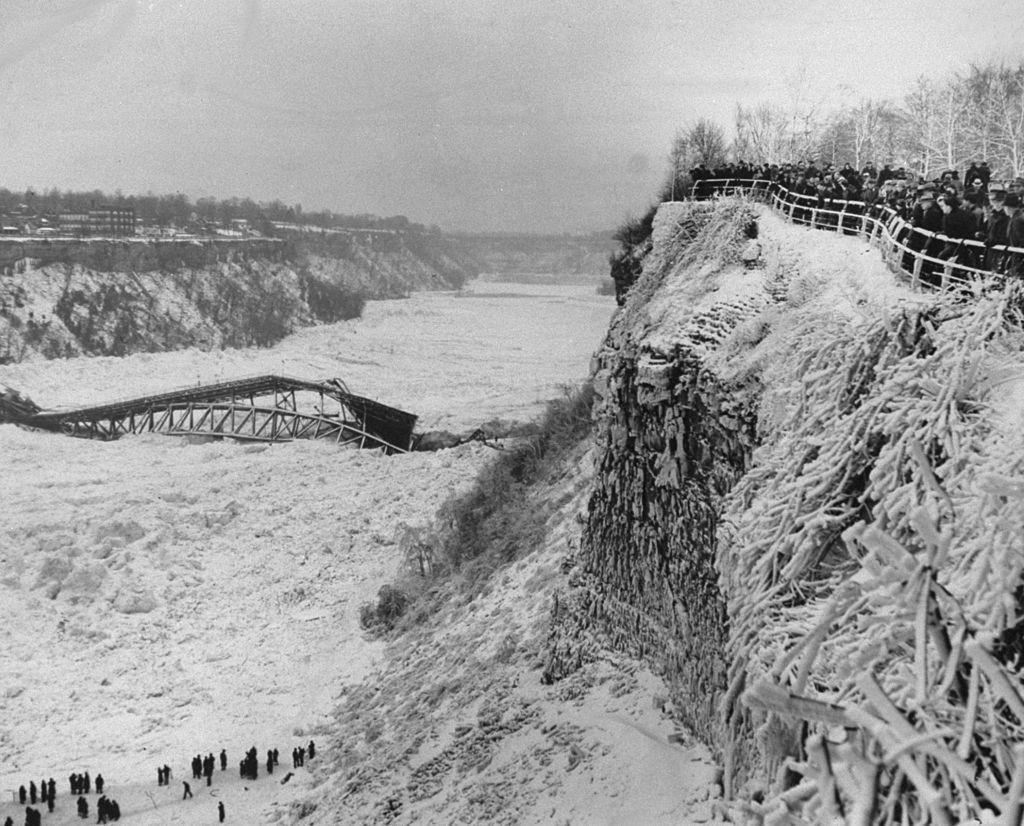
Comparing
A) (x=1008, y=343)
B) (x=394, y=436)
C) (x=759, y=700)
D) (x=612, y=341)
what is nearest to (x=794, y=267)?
(x=612, y=341)

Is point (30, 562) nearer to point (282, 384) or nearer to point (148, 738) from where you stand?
point (148, 738)

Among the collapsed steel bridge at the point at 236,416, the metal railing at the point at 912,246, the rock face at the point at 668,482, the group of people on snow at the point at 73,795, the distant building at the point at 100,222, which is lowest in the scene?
the group of people on snow at the point at 73,795

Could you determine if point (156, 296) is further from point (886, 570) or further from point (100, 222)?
point (886, 570)

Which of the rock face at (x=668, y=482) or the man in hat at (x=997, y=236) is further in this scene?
the rock face at (x=668, y=482)

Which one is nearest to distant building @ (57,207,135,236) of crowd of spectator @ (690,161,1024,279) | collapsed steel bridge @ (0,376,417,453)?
collapsed steel bridge @ (0,376,417,453)

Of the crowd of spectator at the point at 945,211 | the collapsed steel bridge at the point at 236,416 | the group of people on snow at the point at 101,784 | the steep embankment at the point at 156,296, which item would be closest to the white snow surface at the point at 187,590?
the group of people on snow at the point at 101,784

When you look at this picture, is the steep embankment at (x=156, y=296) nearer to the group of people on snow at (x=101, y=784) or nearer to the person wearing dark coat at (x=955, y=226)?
the group of people on snow at (x=101, y=784)

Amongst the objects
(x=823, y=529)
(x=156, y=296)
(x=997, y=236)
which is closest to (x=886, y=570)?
(x=823, y=529)

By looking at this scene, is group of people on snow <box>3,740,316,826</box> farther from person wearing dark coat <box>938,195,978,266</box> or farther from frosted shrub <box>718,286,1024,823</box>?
person wearing dark coat <box>938,195,978,266</box>
